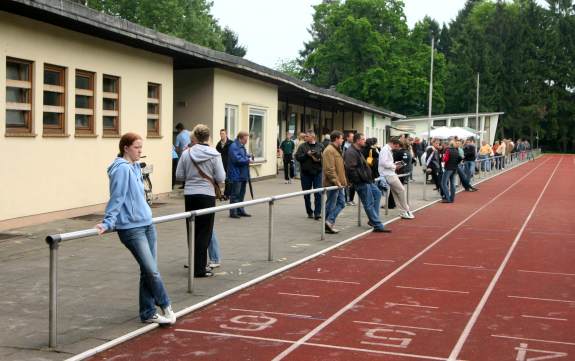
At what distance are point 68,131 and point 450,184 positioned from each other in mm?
11467

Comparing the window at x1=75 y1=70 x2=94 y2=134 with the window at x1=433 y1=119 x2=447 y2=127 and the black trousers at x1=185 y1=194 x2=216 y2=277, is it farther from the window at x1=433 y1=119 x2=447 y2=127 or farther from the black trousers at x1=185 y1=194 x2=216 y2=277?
the window at x1=433 y1=119 x2=447 y2=127

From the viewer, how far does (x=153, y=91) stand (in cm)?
1914

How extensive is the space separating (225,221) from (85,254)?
3.27m

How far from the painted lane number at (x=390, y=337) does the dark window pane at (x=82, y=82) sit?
1061cm

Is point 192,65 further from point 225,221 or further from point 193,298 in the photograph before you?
point 193,298

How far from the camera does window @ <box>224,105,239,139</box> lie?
2367 cm

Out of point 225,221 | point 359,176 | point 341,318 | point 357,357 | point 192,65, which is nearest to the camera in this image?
point 357,357

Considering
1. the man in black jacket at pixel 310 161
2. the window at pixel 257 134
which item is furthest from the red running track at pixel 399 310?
the window at pixel 257 134

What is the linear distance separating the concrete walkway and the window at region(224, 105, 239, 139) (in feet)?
39.6

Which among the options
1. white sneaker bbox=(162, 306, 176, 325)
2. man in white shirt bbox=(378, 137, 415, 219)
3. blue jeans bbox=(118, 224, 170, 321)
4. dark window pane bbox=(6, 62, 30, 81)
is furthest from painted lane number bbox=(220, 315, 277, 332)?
man in white shirt bbox=(378, 137, 415, 219)

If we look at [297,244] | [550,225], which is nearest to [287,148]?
[550,225]

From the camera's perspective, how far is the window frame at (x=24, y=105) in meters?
13.2

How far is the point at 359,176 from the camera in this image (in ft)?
45.8

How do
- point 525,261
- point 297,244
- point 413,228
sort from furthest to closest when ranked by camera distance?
point 413,228, point 297,244, point 525,261
